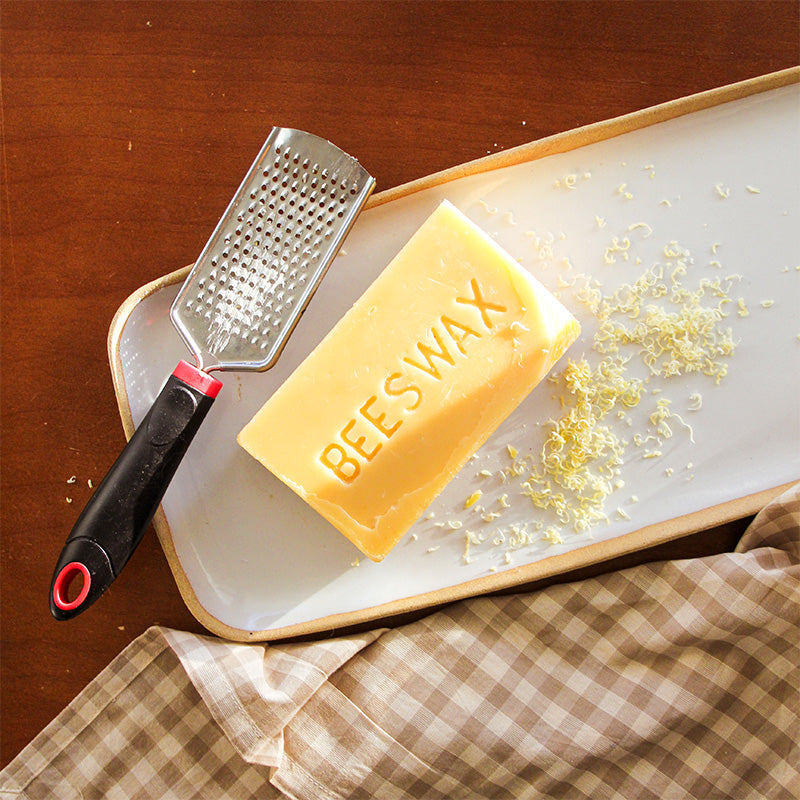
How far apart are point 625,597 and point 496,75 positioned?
0.89 m

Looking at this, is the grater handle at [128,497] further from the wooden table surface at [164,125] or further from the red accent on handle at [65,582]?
the wooden table surface at [164,125]

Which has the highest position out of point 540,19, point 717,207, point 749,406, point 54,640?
point 540,19

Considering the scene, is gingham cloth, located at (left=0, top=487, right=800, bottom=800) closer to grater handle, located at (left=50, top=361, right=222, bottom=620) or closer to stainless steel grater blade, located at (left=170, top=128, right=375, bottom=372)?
grater handle, located at (left=50, top=361, right=222, bottom=620)

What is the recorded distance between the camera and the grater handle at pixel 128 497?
94cm

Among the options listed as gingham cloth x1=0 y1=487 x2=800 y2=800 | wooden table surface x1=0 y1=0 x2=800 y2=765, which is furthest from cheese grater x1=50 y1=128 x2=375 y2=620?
gingham cloth x1=0 y1=487 x2=800 y2=800

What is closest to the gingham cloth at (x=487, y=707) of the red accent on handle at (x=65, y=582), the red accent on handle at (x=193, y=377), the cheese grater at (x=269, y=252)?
the red accent on handle at (x=65, y=582)

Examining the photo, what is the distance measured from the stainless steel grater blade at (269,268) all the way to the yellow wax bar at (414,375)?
9 centimetres

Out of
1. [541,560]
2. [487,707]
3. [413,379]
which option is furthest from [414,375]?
[487,707]

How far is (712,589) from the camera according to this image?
1051mm

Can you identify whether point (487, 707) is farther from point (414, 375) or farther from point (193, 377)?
point (193, 377)

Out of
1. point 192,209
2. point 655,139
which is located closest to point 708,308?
point 655,139

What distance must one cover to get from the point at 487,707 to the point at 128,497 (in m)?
0.66

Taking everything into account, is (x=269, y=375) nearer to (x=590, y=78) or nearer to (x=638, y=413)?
(x=638, y=413)

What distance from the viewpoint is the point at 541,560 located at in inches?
42.5
